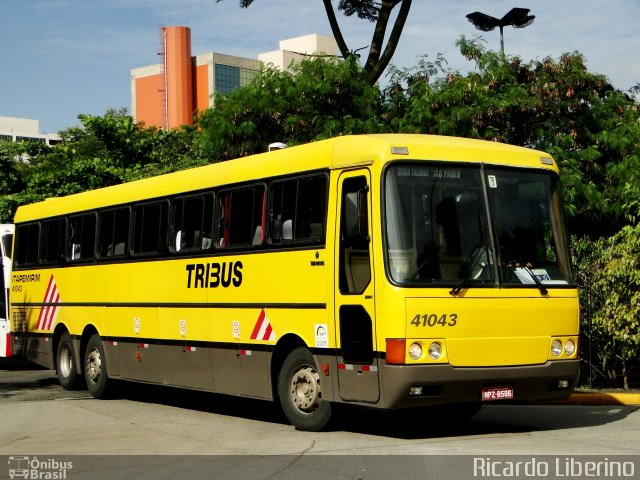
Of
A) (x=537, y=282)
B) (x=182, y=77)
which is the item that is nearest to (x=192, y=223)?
(x=537, y=282)

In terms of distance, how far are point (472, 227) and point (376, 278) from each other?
1.22m

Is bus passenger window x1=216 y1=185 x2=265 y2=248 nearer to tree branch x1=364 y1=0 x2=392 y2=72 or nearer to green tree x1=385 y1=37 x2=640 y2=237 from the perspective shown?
green tree x1=385 y1=37 x2=640 y2=237

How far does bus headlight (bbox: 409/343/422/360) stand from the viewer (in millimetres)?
10922

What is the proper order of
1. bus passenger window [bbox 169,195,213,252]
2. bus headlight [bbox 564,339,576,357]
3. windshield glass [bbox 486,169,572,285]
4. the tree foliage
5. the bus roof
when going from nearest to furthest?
the bus roof → windshield glass [bbox 486,169,572,285] → bus headlight [bbox 564,339,576,357] → bus passenger window [bbox 169,195,213,252] → the tree foliage

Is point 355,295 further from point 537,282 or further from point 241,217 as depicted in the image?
point 241,217

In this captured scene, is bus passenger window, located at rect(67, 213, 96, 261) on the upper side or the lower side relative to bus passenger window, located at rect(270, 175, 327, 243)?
upper

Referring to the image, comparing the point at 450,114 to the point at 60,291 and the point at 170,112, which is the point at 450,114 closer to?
the point at 60,291

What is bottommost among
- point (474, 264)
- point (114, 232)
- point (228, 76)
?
point (474, 264)

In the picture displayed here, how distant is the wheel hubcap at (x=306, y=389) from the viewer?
12.2m

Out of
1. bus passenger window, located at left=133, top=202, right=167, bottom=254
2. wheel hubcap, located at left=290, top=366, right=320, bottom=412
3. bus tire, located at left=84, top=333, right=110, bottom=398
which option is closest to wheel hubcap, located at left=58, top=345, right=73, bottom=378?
bus tire, located at left=84, top=333, right=110, bottom=398

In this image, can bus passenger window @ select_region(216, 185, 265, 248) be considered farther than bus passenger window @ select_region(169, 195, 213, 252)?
No

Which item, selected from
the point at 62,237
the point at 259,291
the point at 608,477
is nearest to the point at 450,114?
the point at 62,237

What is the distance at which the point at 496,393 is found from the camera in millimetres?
11422

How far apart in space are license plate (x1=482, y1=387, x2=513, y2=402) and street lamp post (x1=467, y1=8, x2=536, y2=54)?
17424 mm
